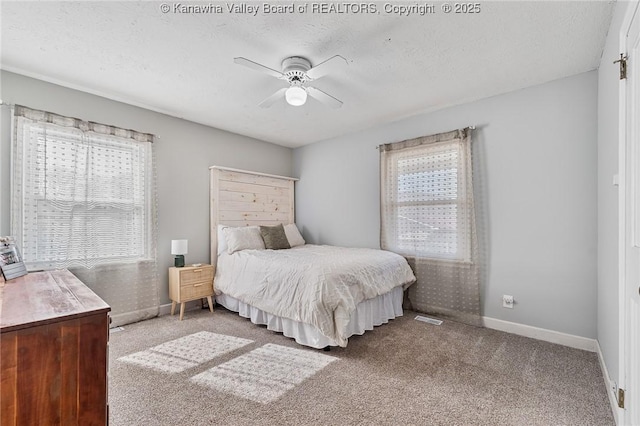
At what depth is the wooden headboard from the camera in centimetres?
405

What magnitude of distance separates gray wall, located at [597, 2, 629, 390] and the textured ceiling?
0.72 ft

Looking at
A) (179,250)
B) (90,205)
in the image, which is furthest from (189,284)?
(90,205)

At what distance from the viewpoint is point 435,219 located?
11.4 feet

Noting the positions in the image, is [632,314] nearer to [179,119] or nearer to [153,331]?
[153,331]

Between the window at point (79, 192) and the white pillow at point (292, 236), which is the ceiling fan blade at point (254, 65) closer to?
the window at point (79, 192)

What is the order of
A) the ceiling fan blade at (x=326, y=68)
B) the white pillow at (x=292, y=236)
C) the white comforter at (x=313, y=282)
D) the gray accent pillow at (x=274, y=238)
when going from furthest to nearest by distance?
the white pillow at (x=292, y=236) → the gray accent pillow at (x=274, y=238) → the white comforter at (x=313, y=282) → the ceiling fan blade at (x=326, y=68)

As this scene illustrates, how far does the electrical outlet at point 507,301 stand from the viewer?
9.75 feet

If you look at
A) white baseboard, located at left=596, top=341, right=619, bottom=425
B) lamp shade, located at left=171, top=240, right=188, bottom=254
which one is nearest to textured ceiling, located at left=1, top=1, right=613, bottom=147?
lamp shade, located at left=171, top=240, right=188, bottom=254

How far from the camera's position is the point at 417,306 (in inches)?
142

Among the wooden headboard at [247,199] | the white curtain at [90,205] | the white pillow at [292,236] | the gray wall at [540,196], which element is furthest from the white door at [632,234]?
the white curtain at [90,205]

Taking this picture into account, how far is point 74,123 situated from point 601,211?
476cm

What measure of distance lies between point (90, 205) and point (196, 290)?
56.3 inches

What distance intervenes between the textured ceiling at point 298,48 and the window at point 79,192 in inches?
19.1

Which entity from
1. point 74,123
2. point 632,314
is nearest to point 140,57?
point 74,123
